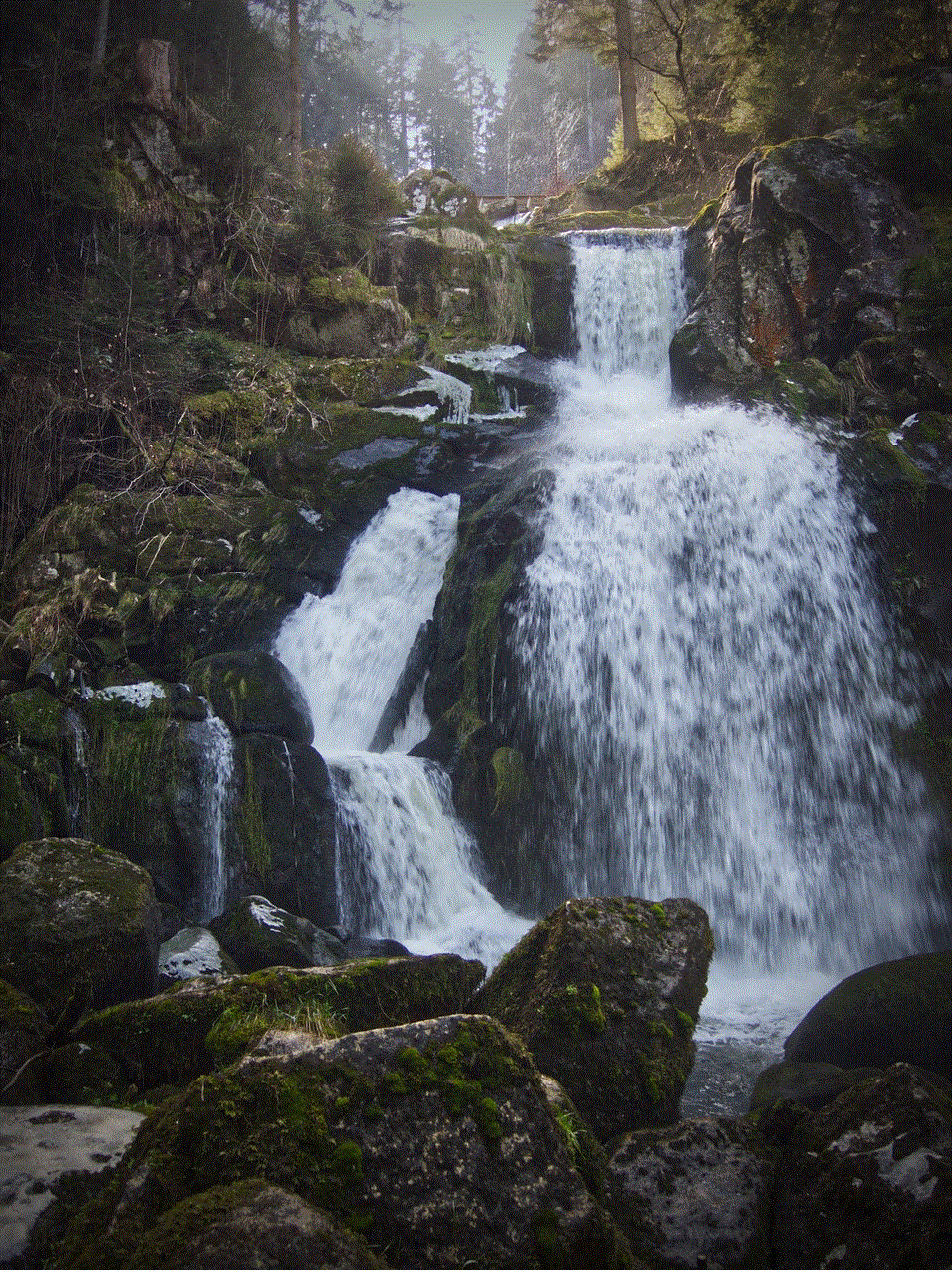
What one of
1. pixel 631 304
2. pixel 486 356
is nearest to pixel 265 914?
pixel 486 356

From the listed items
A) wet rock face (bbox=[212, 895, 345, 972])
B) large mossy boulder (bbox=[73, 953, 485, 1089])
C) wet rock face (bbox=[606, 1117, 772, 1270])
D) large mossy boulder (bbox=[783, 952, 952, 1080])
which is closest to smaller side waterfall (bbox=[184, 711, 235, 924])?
wet rock face (bbox=[212, 895, 345, 972])

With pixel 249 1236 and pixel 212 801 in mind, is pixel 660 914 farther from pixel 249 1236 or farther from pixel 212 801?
pixel 212 801

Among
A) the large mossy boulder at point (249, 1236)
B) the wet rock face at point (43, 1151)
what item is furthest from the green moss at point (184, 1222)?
the wet rock face at point (43, 1151)

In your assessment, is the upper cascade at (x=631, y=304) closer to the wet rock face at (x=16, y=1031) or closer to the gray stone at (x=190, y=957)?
the gray stone at (x=190, y=957)

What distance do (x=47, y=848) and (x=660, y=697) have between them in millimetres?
6749

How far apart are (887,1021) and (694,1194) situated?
300 cm

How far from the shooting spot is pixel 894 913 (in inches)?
322

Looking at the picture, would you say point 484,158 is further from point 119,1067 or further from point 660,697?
point 119,1067

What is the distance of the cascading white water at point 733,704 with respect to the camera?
8.40 metres

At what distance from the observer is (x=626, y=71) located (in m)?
22.7

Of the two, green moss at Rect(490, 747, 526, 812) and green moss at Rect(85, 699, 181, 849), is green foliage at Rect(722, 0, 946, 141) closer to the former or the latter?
green moss at Rect(490, 747, 526, 812)

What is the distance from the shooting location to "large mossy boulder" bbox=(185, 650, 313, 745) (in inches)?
328

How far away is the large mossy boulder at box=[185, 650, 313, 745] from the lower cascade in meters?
0.63

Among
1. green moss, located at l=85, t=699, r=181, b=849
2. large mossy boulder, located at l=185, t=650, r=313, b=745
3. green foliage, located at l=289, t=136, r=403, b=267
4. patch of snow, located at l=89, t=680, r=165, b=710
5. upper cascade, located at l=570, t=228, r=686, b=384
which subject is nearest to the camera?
green moss, located at l=85, t=699, r=181, b=849
